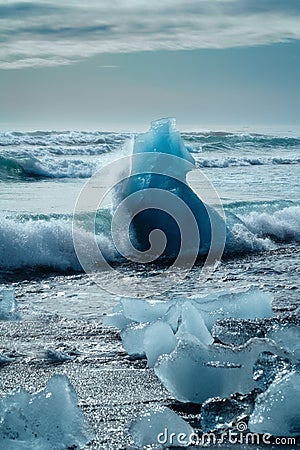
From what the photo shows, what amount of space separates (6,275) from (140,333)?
2355 mm

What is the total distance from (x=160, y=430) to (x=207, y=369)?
403mm

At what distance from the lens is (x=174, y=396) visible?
111 inches

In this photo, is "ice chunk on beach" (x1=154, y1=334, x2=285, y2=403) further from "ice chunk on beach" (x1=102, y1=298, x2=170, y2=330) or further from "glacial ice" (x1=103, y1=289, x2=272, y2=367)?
"ice chunk on beach" (x1=102, y1=298, x2=170, y2=330)

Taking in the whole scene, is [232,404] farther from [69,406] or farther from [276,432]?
[69,406]

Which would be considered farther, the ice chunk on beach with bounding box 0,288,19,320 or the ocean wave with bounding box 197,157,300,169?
the ocean wave with bounding box 197,157,300,169

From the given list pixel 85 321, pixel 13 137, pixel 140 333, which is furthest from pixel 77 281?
pixel 13 137

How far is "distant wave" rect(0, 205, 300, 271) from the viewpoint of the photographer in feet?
19.1

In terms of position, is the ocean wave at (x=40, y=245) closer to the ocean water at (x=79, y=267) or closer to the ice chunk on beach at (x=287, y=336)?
the ocean water at (x=79, y=267)

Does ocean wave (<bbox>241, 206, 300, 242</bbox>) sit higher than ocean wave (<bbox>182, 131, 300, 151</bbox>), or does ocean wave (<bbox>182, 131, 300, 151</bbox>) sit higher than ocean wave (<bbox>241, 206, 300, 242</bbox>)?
ocean wave (<bbox>241, 206, 300, 242</bbox>)

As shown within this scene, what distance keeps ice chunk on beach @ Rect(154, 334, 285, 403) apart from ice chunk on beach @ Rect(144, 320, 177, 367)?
285 mm

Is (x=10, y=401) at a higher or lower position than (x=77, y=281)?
higher

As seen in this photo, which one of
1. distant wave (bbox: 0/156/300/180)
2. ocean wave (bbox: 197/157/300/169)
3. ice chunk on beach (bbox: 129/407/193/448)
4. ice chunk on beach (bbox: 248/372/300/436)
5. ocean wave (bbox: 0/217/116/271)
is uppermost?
ice chunk on beach (bbox: 248/372/300/436)

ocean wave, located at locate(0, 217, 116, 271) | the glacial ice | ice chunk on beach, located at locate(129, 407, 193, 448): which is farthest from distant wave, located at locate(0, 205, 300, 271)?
ice chunk on beach, located at locate(129, 407, 193, 448)

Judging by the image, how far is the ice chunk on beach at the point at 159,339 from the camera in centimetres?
314
